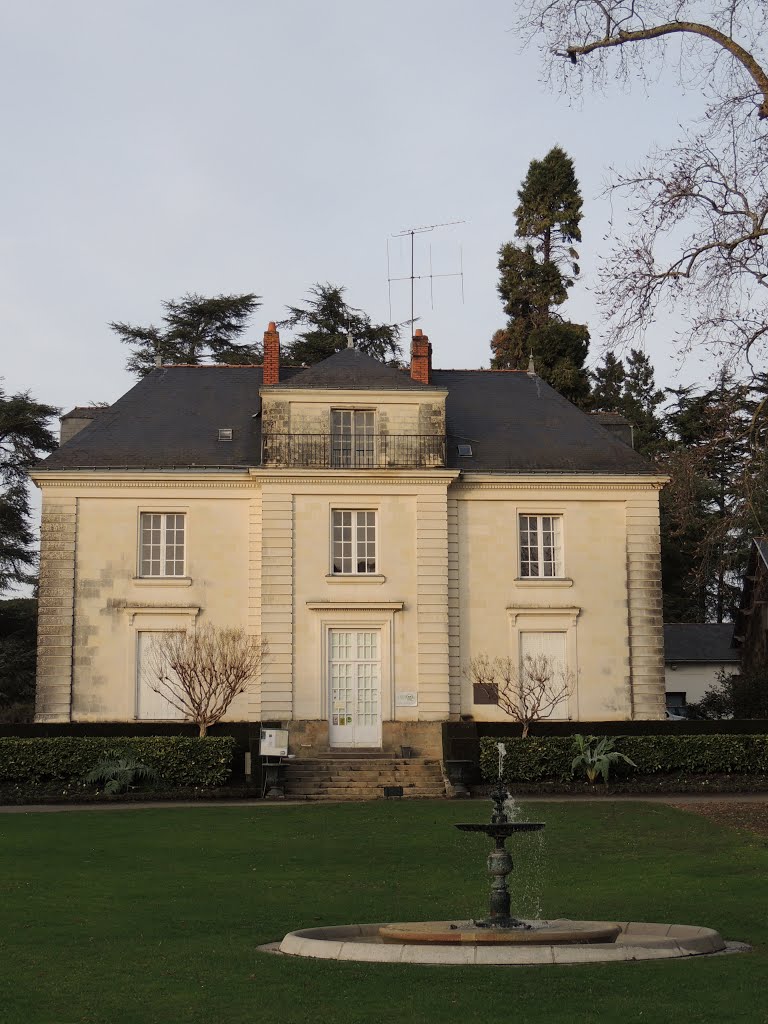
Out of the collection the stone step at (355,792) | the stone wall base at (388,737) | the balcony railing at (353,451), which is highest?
the balcony railing at (353,451)

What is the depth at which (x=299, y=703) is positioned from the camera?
31641 millimetres

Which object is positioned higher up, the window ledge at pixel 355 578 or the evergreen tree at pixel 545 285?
the evergreen tree at pixel 545 285

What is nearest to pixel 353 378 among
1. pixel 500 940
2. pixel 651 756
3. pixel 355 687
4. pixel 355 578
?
pixel 355 578

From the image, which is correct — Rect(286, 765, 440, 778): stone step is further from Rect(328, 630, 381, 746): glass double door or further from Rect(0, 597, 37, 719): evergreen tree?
Rect(0, 597, 37, 719): evergreen tree

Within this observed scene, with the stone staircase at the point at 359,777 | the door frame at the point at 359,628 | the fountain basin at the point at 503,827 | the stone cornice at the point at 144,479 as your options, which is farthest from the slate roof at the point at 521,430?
the fountain basin at the point at 503,827

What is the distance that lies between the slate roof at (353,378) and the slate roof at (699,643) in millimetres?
21877

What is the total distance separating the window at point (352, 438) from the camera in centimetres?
3250

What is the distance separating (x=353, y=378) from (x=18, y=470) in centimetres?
1746

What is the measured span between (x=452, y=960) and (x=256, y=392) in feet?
86.1

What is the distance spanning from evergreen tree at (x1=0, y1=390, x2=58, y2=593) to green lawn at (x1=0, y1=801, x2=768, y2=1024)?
22.2 m

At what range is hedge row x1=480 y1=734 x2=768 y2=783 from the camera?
92.7 ft

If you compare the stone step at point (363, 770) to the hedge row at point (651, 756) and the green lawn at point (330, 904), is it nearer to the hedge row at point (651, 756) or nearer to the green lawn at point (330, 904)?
the hedge row at point (651, 756)

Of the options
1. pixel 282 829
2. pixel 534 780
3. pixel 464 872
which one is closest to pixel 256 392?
pixel 534 780

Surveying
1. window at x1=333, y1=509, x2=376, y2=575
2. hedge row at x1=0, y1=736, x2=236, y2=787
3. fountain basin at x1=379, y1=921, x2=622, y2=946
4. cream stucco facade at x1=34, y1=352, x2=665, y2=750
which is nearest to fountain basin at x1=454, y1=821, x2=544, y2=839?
fountain basin at x1=379, y1=921, x2=622, y2=946
